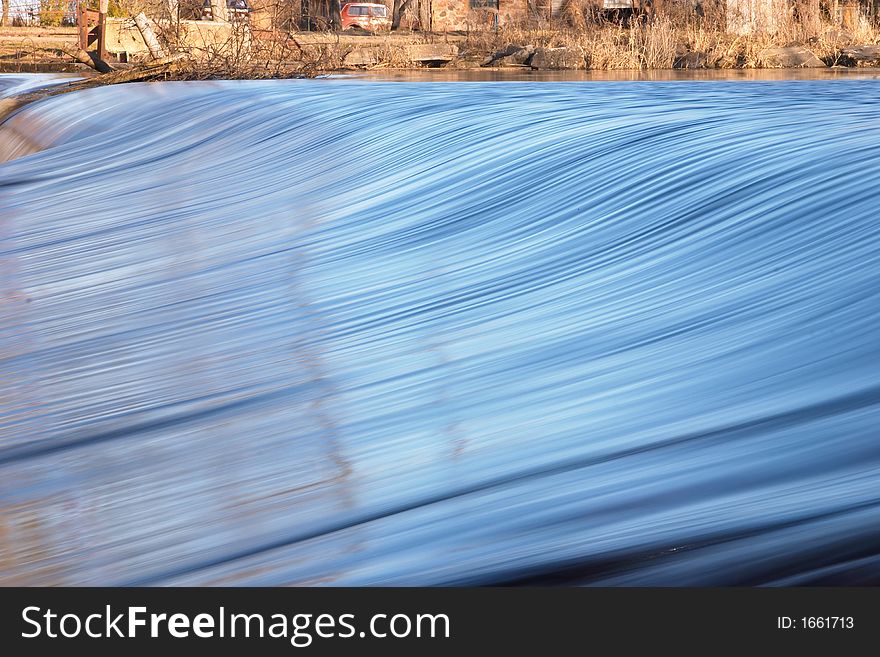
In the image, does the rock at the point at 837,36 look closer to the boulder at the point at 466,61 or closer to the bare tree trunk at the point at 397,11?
the boulder at the point at 466,61

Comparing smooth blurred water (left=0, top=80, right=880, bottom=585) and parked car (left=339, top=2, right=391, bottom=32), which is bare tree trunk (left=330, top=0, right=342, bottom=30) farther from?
smooth blurred water (left=0, top=80, right=880, bottom=585)

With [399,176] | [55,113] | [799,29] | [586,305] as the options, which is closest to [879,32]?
[799,29]

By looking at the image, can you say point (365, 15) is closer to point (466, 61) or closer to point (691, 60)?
point (466, 61)

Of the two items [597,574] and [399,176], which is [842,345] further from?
[399,176]

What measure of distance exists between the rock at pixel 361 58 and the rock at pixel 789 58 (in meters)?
4.21

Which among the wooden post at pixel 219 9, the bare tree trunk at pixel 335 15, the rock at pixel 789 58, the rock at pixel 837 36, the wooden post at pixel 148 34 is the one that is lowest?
the rock at pixel 789 58

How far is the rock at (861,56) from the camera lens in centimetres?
1037

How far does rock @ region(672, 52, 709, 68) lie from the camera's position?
10.6 meters

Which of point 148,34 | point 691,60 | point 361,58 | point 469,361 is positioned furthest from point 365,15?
point 469,361

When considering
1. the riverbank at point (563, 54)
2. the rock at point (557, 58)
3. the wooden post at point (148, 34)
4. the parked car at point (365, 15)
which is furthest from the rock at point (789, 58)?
the parked car at point (365, 15)

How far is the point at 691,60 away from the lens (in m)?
10.8

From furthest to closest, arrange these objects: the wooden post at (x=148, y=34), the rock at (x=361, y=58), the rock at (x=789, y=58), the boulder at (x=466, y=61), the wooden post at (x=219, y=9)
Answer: the boulder at (x=466, y=61) → the rock at (x=361, y=58) → the wooden post at (x=219, y=9) → the wooden post at (x=148, y=34) → the rock at (x=789, y=58)

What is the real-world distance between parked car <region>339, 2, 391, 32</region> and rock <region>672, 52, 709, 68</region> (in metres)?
10.2

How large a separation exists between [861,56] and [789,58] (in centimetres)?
61
